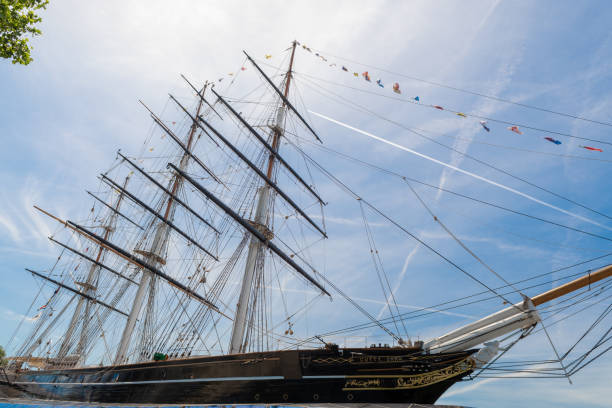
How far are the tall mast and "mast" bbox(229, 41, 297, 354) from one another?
32.6ft

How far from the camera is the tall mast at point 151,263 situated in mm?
21359

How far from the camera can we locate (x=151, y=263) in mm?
24672

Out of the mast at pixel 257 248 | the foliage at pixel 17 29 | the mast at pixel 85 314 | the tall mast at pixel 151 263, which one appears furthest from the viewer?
the mast at pixel 85 314

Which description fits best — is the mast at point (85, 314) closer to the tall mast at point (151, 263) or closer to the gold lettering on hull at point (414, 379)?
the tall mast at point (151, 263)

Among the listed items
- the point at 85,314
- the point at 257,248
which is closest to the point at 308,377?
the point at 257,248

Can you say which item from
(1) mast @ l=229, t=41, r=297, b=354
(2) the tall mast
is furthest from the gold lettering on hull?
(2) the tall mast

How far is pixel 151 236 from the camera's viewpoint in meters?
26.4

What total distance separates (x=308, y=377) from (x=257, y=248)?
8.38 m

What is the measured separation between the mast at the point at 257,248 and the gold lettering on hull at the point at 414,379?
6.83m

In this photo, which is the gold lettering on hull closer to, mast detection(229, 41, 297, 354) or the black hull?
the black hull

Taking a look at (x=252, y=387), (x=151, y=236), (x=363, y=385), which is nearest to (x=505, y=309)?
(x=363, y=385)

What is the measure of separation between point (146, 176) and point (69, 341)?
676 inches

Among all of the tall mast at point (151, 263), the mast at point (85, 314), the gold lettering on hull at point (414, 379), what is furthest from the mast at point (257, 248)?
the mast at point (85, 314)

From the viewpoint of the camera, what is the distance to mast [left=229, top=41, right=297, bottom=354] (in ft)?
48.8
